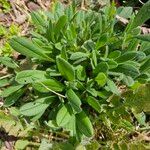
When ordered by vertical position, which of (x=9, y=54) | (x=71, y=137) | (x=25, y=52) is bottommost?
(x=71, y=137)

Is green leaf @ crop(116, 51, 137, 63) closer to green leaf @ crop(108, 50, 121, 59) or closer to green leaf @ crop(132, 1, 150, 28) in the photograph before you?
green leaf @ crop(108, 50, 121, 59)

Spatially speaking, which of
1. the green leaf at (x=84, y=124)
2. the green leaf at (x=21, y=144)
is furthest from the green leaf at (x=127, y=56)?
the green leaf at (x=21, y=144)

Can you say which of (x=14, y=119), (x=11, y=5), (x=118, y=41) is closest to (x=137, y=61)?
(x=118, y=41)

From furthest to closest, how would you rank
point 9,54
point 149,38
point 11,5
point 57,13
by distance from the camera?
point 11,5, point 9,54, point 57,13, point 149,38

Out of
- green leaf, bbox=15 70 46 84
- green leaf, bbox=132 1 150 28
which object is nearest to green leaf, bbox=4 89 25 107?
green leaf, bbox=15 70 46 84

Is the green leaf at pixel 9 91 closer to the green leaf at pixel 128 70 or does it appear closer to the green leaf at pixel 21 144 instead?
the green leaf at pixel 21 144

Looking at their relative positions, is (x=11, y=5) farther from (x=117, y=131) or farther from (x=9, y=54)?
(x=117, y=131)
